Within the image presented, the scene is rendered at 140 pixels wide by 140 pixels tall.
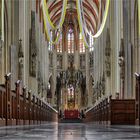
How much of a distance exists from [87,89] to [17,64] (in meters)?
27.1

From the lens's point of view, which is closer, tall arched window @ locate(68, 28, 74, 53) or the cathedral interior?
the cathedral interior

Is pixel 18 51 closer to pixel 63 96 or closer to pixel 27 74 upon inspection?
pixel 27 74

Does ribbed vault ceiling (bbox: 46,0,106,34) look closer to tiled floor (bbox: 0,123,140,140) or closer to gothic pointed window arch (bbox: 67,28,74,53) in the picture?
gothic pointed window arch (bbox: 67,28,74,53)

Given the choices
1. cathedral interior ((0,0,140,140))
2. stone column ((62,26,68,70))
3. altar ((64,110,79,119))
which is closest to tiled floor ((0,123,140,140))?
cathedral interior ((0,0,140,140))

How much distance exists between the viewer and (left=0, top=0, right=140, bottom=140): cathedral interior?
8.39 meters

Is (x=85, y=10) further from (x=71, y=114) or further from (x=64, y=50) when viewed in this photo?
(x=71, y=114)

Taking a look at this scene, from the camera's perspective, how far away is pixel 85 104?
44562mm

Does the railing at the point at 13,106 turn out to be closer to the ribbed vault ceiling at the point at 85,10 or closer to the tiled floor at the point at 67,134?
the tiled floor at the point at 67,134

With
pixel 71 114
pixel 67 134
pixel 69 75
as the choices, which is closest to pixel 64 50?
pixel 69 75

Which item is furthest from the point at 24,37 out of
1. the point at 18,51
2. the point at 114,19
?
the point at 114,19

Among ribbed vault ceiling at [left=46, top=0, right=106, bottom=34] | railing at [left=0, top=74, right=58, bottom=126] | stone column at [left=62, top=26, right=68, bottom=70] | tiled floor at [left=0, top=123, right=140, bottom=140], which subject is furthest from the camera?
stone column at [left=62, top=26, right=68, bottom=70]

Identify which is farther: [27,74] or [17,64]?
[27,74]

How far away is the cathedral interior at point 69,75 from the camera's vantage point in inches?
330

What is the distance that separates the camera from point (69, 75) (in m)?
44.2
